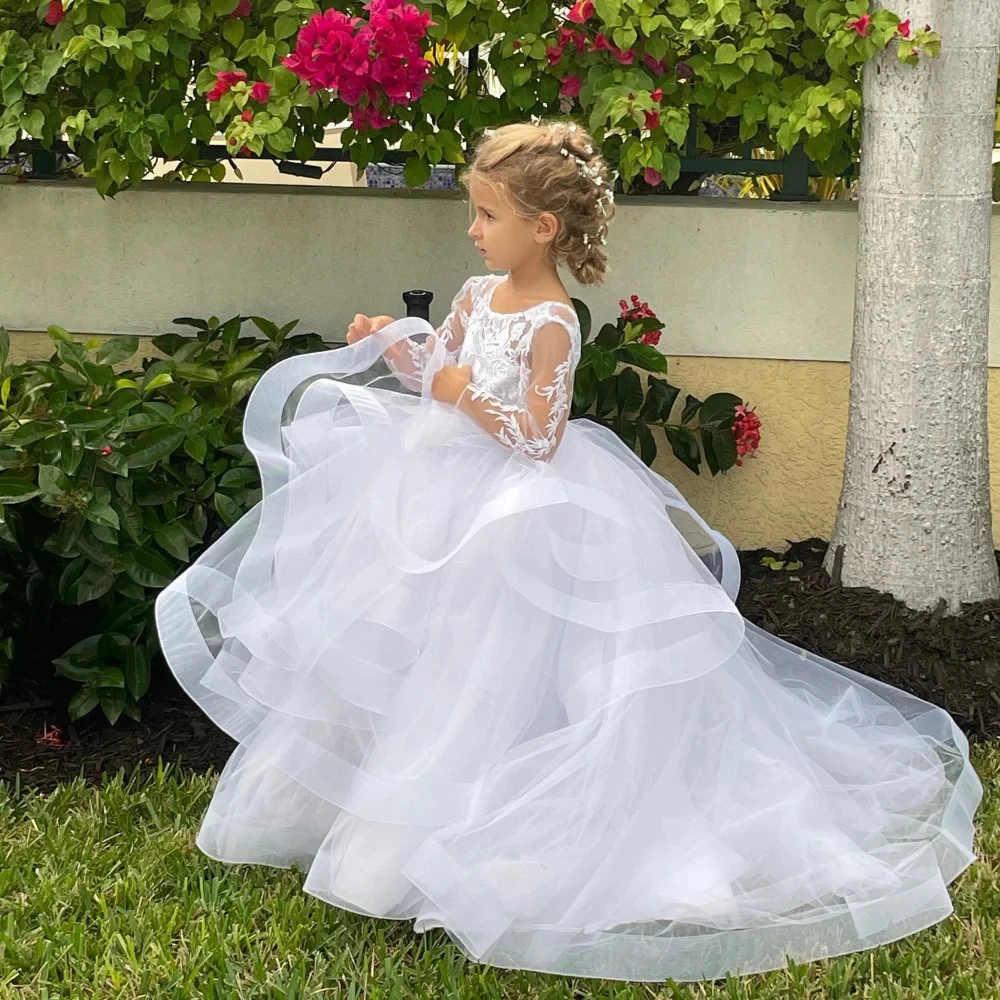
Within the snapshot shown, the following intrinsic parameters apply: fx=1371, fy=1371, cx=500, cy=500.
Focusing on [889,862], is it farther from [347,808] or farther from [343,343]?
[343,343]

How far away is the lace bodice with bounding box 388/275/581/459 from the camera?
263 centimetres

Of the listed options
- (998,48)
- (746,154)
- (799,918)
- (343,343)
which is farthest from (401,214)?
(799,918)

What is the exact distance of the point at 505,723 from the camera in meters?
2.57

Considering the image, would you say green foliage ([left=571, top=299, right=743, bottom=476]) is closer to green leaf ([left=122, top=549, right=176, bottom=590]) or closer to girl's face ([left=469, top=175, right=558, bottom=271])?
→ girl's face ([left=469, top=175, right=558, bottom=271])

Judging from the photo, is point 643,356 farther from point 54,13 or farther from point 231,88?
point 54,13

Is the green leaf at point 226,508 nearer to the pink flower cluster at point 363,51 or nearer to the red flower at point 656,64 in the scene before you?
the pink flower cluster at point 363,51

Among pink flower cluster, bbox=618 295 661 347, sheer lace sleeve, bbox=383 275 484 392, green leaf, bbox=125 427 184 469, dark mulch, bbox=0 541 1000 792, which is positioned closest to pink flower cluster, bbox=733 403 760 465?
pink flower cluster, bbox=618 295 661 347

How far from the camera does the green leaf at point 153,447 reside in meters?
3.10

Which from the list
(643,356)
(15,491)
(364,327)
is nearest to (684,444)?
(643,356)

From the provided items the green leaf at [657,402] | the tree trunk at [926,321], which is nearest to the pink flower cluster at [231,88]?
the green leaf at [657,402]

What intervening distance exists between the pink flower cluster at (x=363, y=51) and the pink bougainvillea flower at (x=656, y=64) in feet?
1.96

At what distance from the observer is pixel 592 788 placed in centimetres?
253

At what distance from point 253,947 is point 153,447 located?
1.18 metres

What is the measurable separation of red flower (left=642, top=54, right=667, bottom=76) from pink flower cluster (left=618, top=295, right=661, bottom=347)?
1.98 feet
